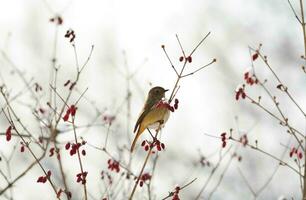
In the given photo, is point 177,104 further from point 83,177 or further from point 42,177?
point 42,177

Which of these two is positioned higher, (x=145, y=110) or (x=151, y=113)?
(x=145, y=110)

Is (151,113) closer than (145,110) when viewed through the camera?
Yes

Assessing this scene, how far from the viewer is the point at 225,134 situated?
21.0 feet

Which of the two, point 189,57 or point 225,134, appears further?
point 225,134

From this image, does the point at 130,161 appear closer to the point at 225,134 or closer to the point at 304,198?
the point at 225,134

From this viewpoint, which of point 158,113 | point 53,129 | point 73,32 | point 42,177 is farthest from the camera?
point 158,113

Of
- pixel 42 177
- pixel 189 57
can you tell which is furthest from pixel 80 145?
pixel 189 57

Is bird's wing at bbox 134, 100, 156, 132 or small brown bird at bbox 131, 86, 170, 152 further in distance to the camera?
bird's wing at bbox 134, 100, 156, 132

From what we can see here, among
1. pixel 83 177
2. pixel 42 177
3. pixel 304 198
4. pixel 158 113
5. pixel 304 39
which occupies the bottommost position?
pixel 304 198

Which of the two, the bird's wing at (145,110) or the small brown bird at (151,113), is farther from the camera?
the bird's wing at (145,110)

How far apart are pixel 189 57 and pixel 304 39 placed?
1064mm

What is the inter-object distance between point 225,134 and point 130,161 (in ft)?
5.00

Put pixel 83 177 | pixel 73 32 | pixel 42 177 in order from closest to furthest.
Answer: pixel 83 177 < pixel 42 177 < pixel 73 32

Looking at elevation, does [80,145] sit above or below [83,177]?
above
